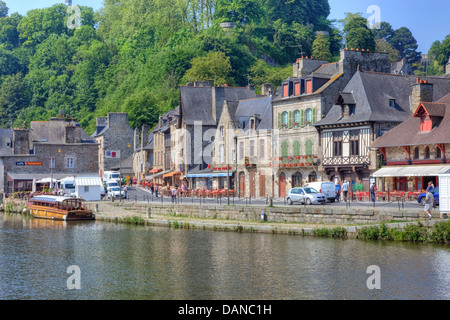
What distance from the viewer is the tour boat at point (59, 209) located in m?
46.0

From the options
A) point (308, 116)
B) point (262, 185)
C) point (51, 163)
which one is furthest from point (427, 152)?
point (51, 163)

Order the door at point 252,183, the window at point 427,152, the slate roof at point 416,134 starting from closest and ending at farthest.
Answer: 1. the slate roof at point 416,134
2. the window at point 427,152
3. the door at point 252,183

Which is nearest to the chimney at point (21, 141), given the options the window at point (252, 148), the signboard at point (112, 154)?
the signboard at point (112, 154)

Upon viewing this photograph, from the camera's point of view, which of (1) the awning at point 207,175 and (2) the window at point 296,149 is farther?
(1) the awning at point 207,175

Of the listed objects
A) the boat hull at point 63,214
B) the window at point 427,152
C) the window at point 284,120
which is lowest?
the boat hull at point 63,214

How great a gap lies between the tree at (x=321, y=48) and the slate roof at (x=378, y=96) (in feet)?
154

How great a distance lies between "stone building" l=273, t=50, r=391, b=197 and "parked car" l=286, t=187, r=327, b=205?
861 centimetres

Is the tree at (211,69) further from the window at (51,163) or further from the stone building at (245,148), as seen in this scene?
the stone building at (245,148)

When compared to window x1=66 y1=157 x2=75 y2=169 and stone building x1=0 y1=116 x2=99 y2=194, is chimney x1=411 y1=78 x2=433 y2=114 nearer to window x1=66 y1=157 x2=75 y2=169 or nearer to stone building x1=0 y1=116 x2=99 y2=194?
stone building x1=0 y1=116 x2=99 y2=194

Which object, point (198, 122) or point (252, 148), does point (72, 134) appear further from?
point (252, 148)

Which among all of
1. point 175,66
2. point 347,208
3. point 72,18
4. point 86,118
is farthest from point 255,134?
point 72,18

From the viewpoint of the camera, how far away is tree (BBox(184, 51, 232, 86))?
82.1 m

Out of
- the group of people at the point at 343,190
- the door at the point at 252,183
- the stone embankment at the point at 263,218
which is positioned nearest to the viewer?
the stone embankment at the point at 263,218
